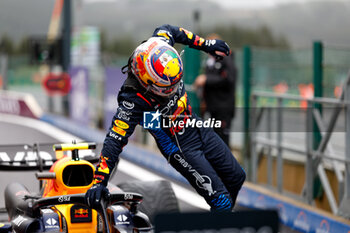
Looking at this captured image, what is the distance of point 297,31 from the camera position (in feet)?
243

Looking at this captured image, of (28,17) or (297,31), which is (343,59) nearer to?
(297,31)

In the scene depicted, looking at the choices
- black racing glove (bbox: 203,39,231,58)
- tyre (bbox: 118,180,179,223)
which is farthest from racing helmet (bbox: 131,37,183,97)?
tyre (bbox: 118,180,179,223)

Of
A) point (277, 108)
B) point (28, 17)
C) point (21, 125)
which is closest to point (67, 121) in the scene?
point (21, 125)

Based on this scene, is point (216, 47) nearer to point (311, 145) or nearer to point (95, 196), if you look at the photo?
point (95, 196)

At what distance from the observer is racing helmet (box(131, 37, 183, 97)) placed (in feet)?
19.0

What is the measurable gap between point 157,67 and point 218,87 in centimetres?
626

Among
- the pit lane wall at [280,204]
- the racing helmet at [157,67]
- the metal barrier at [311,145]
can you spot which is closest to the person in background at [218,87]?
the metal barrier at [311,145]

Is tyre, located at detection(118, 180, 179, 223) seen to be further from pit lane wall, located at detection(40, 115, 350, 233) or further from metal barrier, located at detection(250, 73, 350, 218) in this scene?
metal barrier, located at detection(250, 73, 350, 218)

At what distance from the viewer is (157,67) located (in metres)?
5.77

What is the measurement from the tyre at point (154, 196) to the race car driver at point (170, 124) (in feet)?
3.04

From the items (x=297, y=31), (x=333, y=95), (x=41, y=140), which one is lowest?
(x=41, y=140)

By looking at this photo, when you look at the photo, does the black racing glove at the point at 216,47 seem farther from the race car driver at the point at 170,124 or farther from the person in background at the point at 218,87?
the person in background at the point at 218,87

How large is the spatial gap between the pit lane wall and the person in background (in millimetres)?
1138

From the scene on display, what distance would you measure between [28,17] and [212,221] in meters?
113
